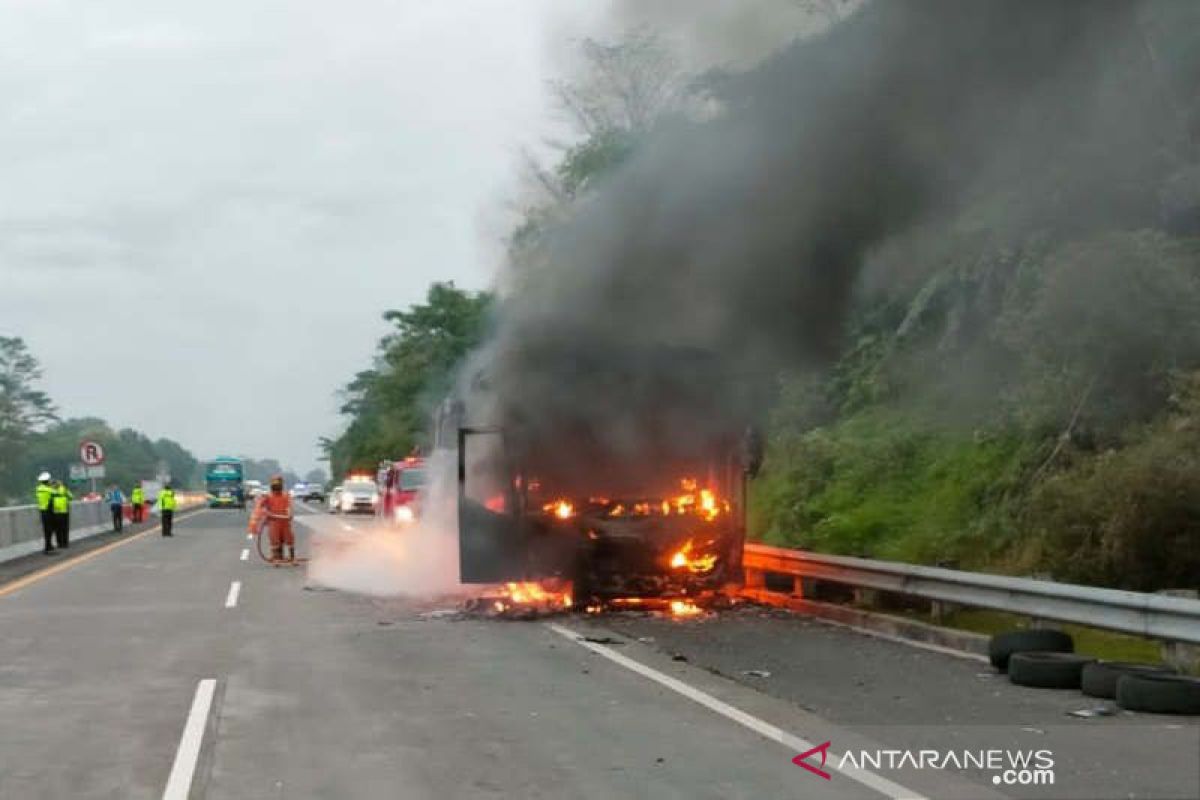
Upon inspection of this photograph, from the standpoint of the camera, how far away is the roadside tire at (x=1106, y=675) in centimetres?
898

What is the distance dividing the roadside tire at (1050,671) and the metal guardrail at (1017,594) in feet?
1.65

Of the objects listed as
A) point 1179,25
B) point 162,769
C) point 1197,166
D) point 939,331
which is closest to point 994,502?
point 939,331

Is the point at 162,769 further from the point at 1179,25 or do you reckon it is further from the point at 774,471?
the point at 774,471

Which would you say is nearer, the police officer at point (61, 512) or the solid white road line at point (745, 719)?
the solid white road line at point (745, 719)

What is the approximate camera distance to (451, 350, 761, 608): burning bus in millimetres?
14477

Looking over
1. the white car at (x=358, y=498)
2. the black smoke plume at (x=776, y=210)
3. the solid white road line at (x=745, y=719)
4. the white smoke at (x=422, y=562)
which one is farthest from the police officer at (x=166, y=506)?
the solid white road line at (x=745, y=719)

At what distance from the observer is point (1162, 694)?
8383 mm

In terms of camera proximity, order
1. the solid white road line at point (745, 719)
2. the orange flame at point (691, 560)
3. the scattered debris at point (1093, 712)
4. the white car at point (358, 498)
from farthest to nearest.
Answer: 1. the white car at point (358, 498)
2. the orange flame at point (691, 560)
3. the scattered debris at point (1093, 712)
4. the solid white road line at point (745, 719)

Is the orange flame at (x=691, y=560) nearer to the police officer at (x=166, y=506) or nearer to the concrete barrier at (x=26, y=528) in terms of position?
the concrete barrier at (x=26, y=528)

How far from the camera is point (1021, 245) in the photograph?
17484mm

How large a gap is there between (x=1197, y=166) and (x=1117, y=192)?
3.46ft

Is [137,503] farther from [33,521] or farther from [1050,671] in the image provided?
[1050,671]

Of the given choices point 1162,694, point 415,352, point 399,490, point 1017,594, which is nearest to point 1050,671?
point 1162,694

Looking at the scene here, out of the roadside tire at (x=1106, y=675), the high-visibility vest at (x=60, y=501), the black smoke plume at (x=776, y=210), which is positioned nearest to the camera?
the roadside tire at (x=1106, y=675)
